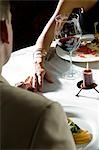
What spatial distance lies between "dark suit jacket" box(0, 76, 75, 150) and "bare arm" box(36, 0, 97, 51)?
90 cm

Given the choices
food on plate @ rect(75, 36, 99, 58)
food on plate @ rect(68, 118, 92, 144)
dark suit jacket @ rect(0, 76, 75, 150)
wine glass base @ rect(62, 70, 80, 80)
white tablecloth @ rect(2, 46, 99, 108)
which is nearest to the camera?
dark suit jacket @ rect(0, 76, 75, 150)

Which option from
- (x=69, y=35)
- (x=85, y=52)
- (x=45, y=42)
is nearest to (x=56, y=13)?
(x=45, y=42)

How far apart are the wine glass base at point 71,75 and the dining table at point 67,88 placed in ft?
0.04

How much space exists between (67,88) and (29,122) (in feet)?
2.11

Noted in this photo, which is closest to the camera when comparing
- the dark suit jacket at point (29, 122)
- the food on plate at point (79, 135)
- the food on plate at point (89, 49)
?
the dark suit jacket at point (29, 122)

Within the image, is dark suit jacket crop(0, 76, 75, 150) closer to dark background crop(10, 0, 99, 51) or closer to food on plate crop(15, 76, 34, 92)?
food on plate crop(15, 76, 34, 92)

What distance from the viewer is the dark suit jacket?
566mm

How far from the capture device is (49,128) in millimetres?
571

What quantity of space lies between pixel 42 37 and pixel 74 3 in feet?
0.90

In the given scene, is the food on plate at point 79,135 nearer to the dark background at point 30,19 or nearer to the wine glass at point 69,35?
the wine glass at point 69,35

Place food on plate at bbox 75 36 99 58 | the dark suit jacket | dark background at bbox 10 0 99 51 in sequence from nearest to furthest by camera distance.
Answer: the dark suit jacket
food on plate at bbox 75 36 99 58
dark background at bbox 10 0 99 51

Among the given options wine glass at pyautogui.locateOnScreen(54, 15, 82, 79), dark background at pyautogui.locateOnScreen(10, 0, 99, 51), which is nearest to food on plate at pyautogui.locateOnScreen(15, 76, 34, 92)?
wine glass at pyautogui.locateOnScreen(54, 15, 82, 79)

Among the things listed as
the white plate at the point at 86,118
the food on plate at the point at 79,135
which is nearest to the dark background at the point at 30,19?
the white plate at the point at 86,118

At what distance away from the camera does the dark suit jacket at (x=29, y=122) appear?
57cm
